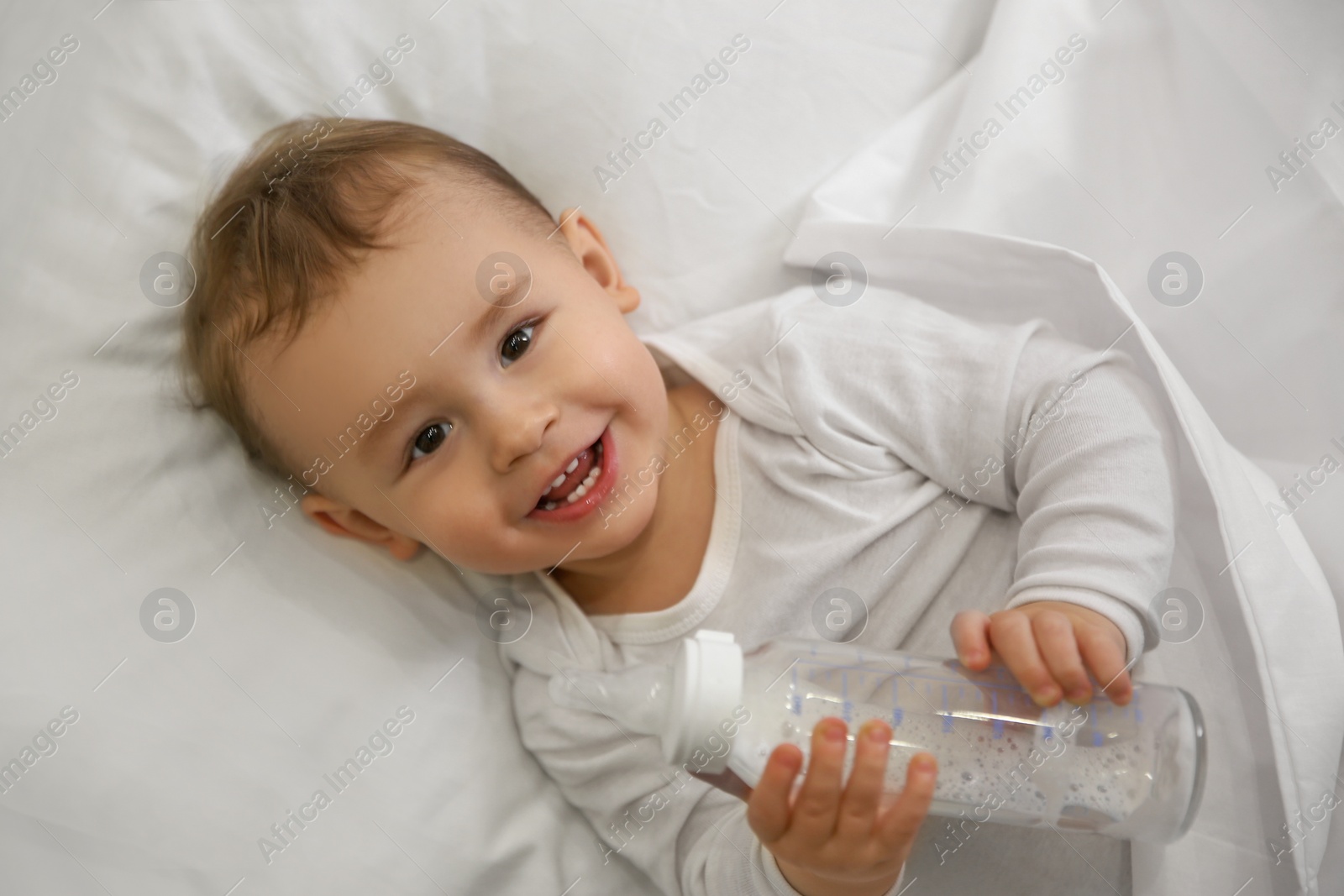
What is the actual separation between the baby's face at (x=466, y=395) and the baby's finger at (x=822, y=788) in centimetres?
38

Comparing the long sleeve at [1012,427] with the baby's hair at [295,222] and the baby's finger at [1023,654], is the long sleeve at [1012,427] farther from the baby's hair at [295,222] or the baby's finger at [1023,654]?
the baby's hair at [295,222]

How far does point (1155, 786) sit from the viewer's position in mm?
900

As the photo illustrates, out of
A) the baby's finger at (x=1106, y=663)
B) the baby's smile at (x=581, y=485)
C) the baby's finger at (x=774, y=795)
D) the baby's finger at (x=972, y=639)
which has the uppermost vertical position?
the baby's smile at (x=581, y=485)

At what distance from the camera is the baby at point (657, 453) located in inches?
38.4

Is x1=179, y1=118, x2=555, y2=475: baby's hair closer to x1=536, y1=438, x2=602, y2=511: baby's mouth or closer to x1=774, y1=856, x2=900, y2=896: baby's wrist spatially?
x1=536, y1=438, x2=602, y2=511: baby's mouth

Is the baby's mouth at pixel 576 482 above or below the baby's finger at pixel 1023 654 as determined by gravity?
above

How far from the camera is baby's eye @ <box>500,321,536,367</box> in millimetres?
1035

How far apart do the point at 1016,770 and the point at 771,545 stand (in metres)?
0.39

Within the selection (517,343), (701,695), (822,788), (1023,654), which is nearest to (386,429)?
(517,343)

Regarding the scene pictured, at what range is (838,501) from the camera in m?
1.16

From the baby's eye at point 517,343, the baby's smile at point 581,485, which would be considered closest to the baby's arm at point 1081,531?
the baby's smile at point 581,485

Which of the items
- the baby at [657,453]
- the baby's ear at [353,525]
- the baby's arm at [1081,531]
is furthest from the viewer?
the baby's ear at [353,525]

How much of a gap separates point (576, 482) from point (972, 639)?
1.49 ft

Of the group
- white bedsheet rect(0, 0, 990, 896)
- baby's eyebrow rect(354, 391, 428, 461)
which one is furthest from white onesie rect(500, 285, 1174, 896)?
baby's eyebrow rect(354, 391, 428, 461)
